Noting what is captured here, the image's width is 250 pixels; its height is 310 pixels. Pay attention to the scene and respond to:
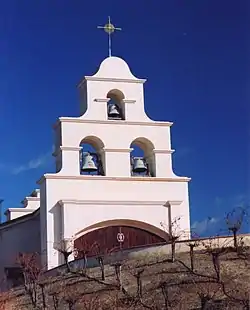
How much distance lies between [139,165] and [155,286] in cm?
876

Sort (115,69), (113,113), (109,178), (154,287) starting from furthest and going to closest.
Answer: (115,69) < (113,113) < (109,178) < (154,287)

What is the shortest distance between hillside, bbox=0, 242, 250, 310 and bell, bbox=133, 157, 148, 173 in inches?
240

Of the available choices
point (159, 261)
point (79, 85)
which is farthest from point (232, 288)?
point (79, 85)

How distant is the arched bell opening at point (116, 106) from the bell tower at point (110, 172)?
16 millimetres

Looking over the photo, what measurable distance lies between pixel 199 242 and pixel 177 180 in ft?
19.2

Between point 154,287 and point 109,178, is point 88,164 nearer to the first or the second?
point 109,178

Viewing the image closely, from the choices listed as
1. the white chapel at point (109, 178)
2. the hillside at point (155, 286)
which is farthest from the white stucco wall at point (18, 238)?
the hillside at point (155, 286)

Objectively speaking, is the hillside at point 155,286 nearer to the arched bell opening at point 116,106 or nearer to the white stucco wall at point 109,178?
the white stucco wall at point 109,178

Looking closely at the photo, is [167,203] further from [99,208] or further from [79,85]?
[79,85]

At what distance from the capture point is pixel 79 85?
2514cm

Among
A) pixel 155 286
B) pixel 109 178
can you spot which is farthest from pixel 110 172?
→ pixel 155 286

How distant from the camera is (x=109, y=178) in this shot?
939 inches

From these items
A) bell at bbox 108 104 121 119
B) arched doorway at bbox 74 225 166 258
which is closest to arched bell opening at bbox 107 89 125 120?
bell at bbox 108 104 121 119

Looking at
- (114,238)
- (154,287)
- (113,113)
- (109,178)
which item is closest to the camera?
(154,287)
